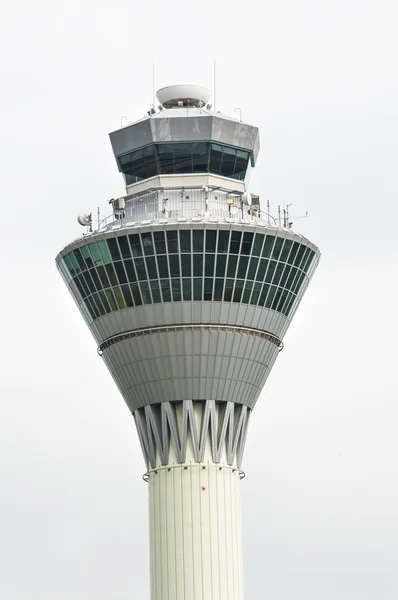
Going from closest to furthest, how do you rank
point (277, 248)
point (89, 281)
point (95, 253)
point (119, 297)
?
point (277, 248) < point (119, 297) < point (95, 253) < point (89, 281)

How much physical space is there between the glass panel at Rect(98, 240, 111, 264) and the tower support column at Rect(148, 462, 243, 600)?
12.6 metres

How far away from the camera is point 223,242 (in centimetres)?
12362

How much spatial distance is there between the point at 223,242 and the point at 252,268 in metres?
2.50

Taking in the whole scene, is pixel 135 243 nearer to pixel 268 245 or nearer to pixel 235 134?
pixel 268 245

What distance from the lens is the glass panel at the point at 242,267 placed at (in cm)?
12412

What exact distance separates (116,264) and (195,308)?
5316 millimetres

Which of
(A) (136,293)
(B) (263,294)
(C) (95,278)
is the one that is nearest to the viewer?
(A) (136,293)

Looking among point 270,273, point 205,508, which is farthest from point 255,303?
point 205,508

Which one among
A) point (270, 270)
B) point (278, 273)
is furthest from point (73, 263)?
point (278, 273)

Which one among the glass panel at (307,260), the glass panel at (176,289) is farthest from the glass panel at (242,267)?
the glass panel at (307,260)

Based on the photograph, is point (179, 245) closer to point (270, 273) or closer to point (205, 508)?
point (270, 273)

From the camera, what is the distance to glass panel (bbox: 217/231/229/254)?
405 feet

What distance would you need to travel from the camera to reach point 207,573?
123m

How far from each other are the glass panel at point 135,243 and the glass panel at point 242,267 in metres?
5.85
